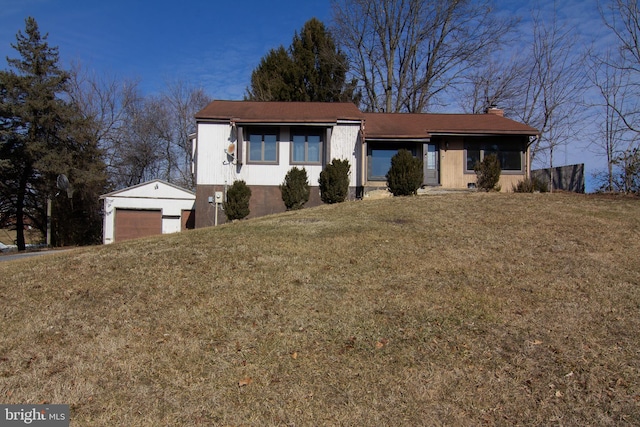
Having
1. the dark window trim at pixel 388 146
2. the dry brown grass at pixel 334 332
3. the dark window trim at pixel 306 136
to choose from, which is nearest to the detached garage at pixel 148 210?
the dark window trim at pixel 306 136

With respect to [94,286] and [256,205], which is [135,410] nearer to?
[94,286]

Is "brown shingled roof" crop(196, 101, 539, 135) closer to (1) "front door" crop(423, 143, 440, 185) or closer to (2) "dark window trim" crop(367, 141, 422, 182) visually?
(2) "dark window trim" crop(367, 141, 422, 182)

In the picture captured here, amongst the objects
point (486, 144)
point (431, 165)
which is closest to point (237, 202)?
point (431, 165)

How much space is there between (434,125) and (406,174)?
463cm

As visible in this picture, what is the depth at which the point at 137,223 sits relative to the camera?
20.1m

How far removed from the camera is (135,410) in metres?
3.53

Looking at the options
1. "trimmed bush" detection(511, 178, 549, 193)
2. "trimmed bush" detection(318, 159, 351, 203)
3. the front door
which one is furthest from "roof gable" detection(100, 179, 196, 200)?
"trimmed bush" detection(511, 178, 549, 193)

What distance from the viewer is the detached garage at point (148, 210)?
65.5 ft

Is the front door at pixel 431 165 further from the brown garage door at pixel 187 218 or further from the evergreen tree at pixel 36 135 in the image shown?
the evergreen tree at pixel 36 135

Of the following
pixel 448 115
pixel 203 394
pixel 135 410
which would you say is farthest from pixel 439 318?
pixel 448 115

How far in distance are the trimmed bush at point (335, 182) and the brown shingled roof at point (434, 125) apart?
216 centimetres

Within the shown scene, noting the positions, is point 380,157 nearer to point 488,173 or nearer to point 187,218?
point 488,173

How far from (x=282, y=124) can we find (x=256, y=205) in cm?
310

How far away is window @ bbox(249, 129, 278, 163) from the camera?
16219 mm
